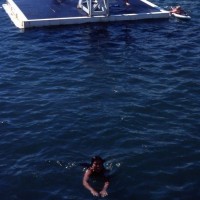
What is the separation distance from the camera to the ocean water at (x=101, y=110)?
17.9 meters

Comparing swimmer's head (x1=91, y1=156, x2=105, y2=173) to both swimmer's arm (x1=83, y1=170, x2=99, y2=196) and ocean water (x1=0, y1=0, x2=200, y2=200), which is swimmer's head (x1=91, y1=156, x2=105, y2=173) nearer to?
swimmer's arm (x1=83, y1=170, x2=99, y2=196)

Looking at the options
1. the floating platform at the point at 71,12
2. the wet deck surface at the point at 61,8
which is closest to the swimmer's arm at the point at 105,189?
the floating platform at the point at 71,12

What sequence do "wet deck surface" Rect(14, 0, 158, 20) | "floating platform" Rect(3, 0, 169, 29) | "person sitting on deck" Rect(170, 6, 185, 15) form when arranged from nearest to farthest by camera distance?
"floating platform" Rect(3, 0, 169, 29) → "wet deck surface" Rect(14, 0, 158, 20) → "person sitting on deck" Rect(170, 6, 185, 15)

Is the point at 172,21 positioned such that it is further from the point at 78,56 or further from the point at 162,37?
the point at 78,56

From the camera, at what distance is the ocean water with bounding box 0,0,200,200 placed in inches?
705

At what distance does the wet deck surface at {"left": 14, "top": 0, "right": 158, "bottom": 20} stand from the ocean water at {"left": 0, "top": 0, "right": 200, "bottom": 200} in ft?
9.01

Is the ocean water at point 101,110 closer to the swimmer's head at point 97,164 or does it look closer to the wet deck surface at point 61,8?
the swimmer's head at point 97,164

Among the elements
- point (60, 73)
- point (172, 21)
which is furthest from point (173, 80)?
point (172, 21)

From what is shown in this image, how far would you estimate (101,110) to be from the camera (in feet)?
76.7

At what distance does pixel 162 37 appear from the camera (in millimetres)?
34281

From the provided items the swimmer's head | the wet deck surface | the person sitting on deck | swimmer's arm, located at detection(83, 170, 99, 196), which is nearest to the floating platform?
the wet deck surface

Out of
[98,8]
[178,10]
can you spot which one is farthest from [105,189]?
[178,10]

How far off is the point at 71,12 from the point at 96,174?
79.8 ft

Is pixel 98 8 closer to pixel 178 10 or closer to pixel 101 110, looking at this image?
pixel 178 10
